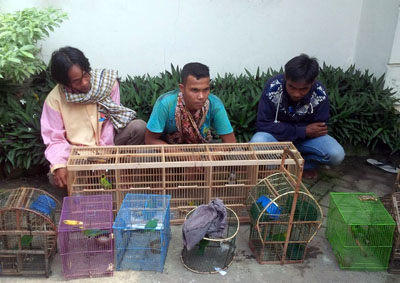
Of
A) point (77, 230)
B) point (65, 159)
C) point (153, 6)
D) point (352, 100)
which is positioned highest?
point (153, 6)

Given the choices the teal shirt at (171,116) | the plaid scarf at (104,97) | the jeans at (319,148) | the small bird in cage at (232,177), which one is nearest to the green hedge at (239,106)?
the jeans at (319,148)

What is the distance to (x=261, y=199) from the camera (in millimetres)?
2809

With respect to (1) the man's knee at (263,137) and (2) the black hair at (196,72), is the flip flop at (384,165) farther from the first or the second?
(2) the black hair at (196,72)

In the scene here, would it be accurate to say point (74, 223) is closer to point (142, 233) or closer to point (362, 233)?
point (142, 233)

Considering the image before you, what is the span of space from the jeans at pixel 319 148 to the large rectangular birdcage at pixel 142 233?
128 centimetres

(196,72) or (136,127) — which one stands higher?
(196,72)

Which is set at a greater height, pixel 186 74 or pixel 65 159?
pixel 186 74

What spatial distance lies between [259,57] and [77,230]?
3553 millimetres

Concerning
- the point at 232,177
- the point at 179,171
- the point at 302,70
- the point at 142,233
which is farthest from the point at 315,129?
the point at 142,233

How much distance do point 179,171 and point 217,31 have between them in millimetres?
2559

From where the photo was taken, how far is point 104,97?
11.1ft

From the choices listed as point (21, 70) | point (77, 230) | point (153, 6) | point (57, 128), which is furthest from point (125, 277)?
point (153, 6)

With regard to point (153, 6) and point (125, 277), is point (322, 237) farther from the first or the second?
point (153, 6)

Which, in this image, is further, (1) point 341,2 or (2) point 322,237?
(1) point 341,2
